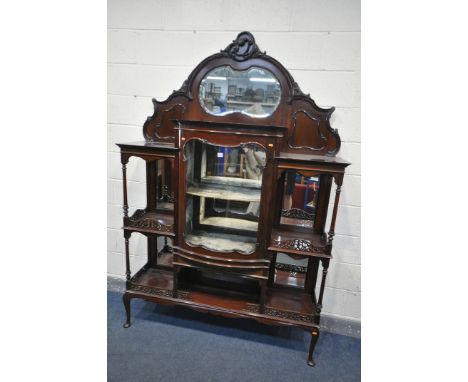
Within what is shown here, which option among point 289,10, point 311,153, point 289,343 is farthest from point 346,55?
point 289,343

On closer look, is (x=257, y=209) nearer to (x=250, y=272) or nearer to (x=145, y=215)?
(x=250, y=272)

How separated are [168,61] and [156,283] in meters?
1.58

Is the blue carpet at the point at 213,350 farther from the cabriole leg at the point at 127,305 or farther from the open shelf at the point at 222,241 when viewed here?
the open shelf at the point at 222,241

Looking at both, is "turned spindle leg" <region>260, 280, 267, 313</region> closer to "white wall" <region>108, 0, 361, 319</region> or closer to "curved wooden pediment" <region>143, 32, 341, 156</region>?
"white wall" <region>108, 0, 361, 319</region>

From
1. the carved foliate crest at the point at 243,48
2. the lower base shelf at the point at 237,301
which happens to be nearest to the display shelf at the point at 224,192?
the lower base shelf at the point at 237,301

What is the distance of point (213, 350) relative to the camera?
1739 mm

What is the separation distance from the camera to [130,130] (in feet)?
6.39

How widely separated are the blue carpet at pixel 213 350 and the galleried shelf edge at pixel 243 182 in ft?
0.55

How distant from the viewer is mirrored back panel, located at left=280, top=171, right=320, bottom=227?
1.69m

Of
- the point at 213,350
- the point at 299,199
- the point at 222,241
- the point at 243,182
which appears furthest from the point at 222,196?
the point at 213,350

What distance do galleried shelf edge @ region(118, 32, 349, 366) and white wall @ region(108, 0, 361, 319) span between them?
144 mm

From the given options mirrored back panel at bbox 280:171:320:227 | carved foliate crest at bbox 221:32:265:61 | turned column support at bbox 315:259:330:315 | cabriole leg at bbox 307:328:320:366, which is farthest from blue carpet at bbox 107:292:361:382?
carved foliate crest at bbox 221:32:265:61

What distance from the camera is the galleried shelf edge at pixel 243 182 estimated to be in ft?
4.87

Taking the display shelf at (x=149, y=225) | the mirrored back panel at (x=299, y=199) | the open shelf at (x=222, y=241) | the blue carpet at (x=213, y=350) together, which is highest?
the mirrored back panel at (x=299, y=199)
